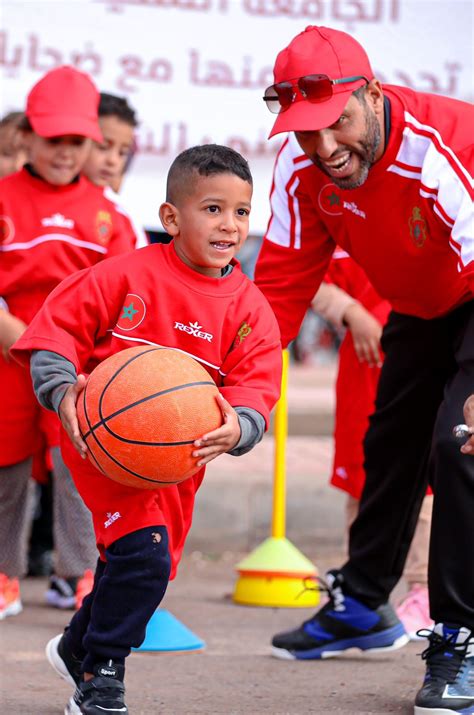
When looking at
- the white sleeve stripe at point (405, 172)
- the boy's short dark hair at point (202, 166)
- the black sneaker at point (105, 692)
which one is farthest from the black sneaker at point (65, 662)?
the white sleeve stripe at point (405, 172)

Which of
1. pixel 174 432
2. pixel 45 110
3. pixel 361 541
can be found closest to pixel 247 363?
pixel 174 432

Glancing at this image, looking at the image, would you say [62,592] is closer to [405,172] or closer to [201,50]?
[405,172]

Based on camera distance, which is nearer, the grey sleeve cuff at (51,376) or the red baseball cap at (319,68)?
the grey sleeve cuff at (51,376)

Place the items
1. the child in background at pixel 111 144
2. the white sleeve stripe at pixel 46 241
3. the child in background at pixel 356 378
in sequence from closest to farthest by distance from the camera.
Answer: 1. the white sleeve stripe at pixel 46 241
2. the child in background at pixel 356 378
3. the child in background at pixel 111 144

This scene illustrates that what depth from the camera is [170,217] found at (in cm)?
376

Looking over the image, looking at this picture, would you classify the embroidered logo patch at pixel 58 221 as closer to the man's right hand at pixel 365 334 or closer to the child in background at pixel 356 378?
the child in background at pixel 356 378

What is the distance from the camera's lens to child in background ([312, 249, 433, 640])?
5.54 meters

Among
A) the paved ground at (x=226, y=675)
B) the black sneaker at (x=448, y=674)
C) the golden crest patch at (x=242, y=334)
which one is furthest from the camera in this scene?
the paved ground at (x=226, y=675)

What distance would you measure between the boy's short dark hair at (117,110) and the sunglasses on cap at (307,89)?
7.54 ft

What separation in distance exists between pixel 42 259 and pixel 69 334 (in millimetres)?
1827

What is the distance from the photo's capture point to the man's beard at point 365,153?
158 inches

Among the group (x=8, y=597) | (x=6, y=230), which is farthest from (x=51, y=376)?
(x=8, y=597)

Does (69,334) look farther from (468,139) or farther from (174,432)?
(468,139)

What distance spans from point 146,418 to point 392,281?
125 centimetres
